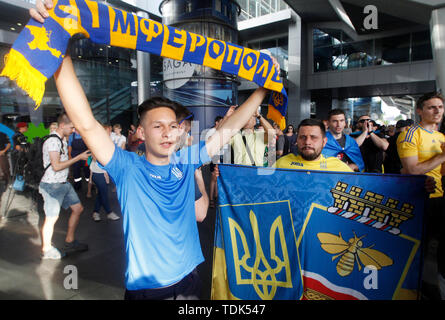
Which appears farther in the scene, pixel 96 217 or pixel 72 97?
pixel 96 217

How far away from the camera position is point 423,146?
2994mm

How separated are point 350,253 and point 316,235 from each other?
269 millimetres

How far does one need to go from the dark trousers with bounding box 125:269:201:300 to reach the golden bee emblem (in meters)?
1.06

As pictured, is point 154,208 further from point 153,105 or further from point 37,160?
point 37,160

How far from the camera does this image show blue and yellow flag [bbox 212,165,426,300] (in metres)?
2.03

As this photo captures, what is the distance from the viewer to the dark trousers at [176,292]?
5.18 feet

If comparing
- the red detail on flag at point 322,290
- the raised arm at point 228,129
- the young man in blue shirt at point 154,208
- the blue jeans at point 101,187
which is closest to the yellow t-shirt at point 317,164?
the red detail on flag at point 322,290

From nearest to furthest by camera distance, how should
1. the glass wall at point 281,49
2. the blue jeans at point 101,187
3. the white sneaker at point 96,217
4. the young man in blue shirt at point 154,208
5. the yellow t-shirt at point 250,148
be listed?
the young man in blue shirt at point 154,208 < the blue jeans at point 101,187 < the yellow t-shirt at point 250,148 < the white sneaker at point 96,217 < the glass wall at point 281,49

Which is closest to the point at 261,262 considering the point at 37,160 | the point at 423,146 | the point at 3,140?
the point at 423,146

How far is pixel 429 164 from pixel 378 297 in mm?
1526

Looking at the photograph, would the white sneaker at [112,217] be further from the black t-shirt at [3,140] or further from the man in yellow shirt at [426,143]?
the man in yellow shirt at [426,143]

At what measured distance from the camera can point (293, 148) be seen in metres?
9.02

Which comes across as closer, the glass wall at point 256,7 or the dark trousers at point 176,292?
the dark trousers at point 176,292
